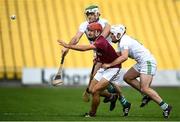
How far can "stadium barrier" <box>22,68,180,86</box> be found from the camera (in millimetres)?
27453

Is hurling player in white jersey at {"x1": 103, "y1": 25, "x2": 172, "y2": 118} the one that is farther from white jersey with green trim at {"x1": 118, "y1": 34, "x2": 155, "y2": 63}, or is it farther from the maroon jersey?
the maroon jersey

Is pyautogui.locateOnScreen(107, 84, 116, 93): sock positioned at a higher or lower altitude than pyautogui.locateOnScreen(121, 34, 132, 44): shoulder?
lower

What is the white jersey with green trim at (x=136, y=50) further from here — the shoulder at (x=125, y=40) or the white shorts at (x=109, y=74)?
the white shorts at (x=109, y=74)

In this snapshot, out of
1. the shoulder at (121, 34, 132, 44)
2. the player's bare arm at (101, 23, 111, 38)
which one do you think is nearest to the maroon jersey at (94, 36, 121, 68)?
the shoulder at (121, 34, 132, 44)

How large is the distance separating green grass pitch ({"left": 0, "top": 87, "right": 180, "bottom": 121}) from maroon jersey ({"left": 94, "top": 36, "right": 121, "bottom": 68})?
1.22 meters

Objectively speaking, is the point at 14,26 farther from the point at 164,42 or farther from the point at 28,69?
the point at 164,42

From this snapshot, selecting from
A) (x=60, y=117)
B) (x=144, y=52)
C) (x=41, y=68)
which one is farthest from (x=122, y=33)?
(x=41, y=68)

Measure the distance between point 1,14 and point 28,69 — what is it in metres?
3.73

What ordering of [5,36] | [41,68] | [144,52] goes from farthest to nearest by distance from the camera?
[5,36] → [41,68] → [144,52]

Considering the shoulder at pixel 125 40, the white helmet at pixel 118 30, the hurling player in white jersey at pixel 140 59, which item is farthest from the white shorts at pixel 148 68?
the white helmet at pixel 118 30

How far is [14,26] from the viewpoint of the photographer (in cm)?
3042

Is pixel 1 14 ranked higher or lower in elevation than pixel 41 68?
higher

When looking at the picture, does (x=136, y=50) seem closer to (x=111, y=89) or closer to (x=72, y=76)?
(x=111, y=89)

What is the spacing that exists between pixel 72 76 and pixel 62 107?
988 centimetres
